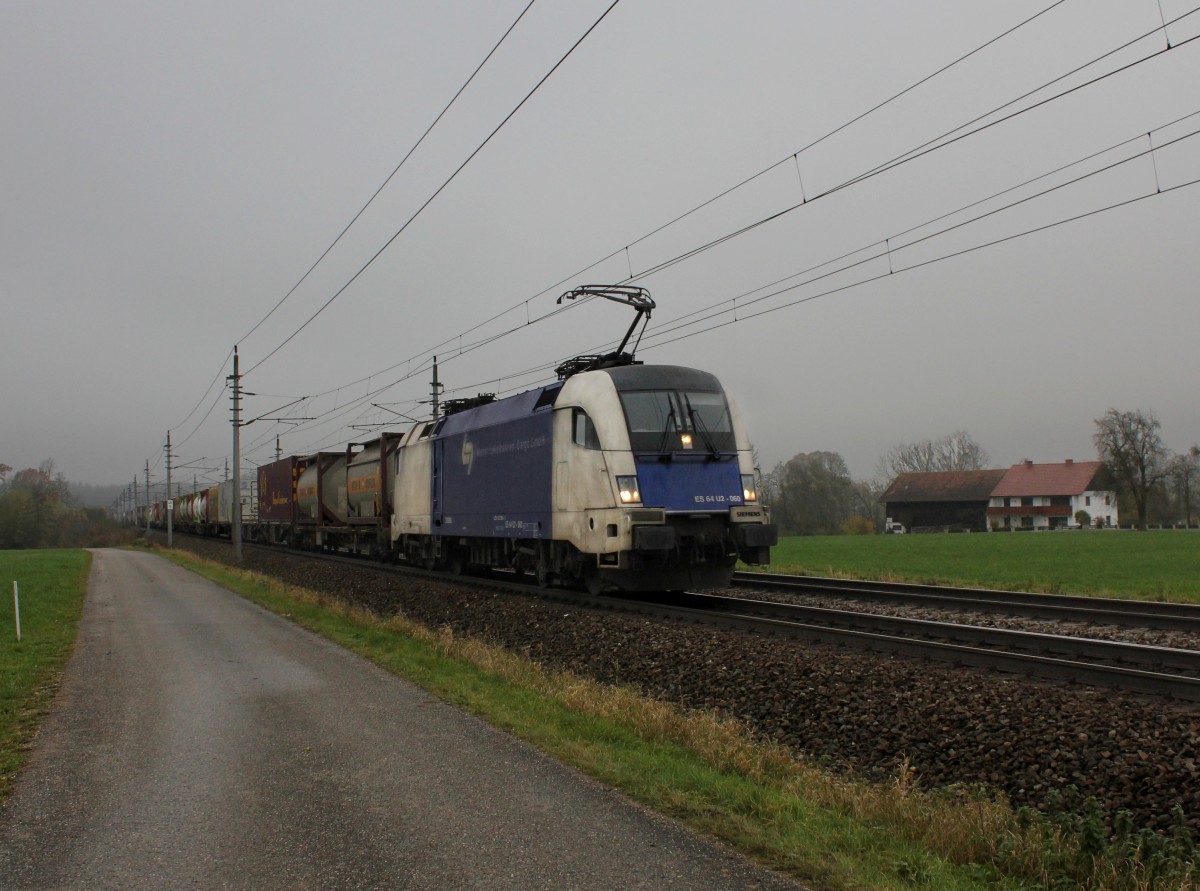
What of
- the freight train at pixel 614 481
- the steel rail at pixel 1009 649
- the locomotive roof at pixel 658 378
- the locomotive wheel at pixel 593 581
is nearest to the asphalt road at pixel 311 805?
the steel rail at pixel 1009 649

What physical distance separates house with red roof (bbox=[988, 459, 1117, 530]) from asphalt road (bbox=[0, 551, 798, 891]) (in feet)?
303

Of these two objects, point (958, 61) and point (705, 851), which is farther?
point (958, 61)

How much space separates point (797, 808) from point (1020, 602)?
29.1 feet

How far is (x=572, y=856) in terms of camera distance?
4.84 meters

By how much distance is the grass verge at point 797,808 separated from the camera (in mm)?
4734

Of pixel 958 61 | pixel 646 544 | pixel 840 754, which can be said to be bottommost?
pixel 840 754

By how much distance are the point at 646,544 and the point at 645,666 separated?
9.11ft

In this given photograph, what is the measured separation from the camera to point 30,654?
12.2m

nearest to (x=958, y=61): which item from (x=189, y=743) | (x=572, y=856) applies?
(x=572, y=856)

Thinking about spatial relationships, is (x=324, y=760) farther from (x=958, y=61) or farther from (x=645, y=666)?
(x=958, y=61)

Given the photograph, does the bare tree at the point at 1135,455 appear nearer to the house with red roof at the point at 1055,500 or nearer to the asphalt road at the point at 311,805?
the house with red roof at the point at 1055,500

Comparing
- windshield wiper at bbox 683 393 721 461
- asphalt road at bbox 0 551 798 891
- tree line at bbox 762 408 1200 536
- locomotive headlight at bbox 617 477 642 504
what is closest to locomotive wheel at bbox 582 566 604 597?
locomotive headlight at bbox 617 477 642 504

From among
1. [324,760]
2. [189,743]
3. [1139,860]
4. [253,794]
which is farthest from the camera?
[189,743]

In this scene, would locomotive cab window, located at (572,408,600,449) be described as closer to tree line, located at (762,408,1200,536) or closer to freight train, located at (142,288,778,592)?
freight train, located at (142,288,778,592)
